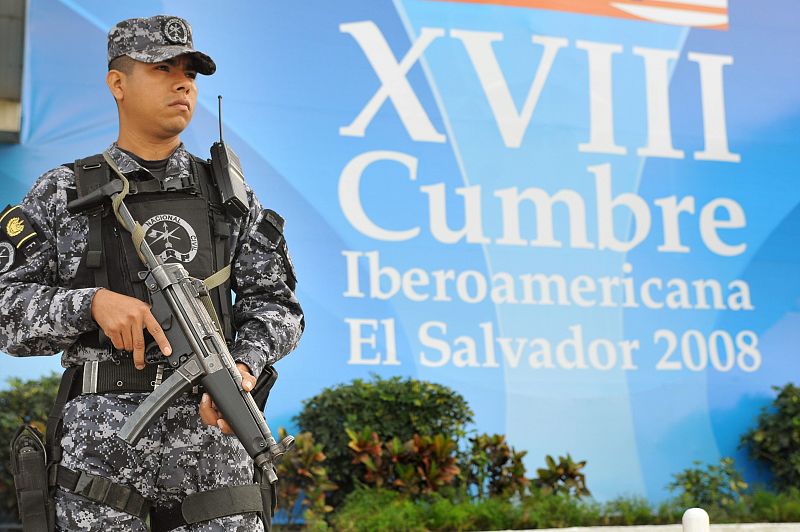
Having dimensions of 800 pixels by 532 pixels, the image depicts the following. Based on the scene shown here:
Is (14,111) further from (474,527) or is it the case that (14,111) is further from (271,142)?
(474,527)

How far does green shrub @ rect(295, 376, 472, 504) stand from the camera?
20.2 feet

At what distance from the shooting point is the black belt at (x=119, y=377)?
7.00ft

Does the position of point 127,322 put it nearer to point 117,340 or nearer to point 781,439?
point 117,340

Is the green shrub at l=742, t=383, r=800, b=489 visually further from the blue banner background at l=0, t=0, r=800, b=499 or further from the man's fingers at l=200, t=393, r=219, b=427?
the man's fingers at l=200, t=393, r=219, b=427

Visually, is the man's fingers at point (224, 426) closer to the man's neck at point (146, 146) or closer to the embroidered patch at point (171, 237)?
the embroidered patch at point (171, 237)

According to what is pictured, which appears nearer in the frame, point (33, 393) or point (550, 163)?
point (33, 393)

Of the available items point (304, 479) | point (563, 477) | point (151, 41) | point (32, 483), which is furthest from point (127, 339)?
point (563, 477)

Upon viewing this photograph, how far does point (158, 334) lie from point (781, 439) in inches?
236

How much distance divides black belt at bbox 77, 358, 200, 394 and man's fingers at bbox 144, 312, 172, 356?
87mm

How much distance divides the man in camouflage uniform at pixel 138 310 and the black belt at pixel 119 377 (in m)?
0.02

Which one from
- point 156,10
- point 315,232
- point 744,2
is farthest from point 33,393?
point 744,2

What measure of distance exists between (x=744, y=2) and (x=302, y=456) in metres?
5.11

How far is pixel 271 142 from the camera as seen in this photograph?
6.81 metres

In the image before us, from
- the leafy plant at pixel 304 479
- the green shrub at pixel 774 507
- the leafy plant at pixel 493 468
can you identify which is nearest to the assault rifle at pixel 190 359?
the leafy plant at pixel 304 479
